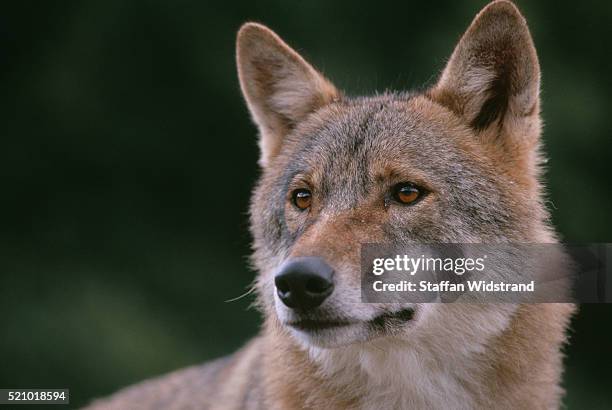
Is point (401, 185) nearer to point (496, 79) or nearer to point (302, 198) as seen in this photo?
point (302, 198)

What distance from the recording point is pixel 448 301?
14.8 ft

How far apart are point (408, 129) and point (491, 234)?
0.72 metres

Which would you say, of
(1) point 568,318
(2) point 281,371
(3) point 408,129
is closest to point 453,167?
(3) point 408,129

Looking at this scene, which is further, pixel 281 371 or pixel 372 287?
pixel 281 371

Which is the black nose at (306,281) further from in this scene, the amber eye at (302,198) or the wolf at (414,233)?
the amber eye at (302,198)

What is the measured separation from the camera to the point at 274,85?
18.2 ft

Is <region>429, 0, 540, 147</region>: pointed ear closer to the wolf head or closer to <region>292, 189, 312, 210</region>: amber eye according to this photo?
the wolf head

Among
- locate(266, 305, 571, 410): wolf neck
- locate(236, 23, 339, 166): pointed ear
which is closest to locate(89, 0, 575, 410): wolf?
locate(266, 305, 571, 410): wolf neck

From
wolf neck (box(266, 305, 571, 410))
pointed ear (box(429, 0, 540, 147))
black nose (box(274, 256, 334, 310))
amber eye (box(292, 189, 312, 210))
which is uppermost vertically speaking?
pointed ear (box(429, 0, 540, 147))

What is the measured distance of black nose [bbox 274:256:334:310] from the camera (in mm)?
4027

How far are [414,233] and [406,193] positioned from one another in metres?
0.22

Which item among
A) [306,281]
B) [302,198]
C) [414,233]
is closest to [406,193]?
[414,233]

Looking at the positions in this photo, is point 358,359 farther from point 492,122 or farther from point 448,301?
point 492,122

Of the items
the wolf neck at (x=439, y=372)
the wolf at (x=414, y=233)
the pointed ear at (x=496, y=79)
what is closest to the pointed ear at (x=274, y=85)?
the wolf at (x=414, y=233)
